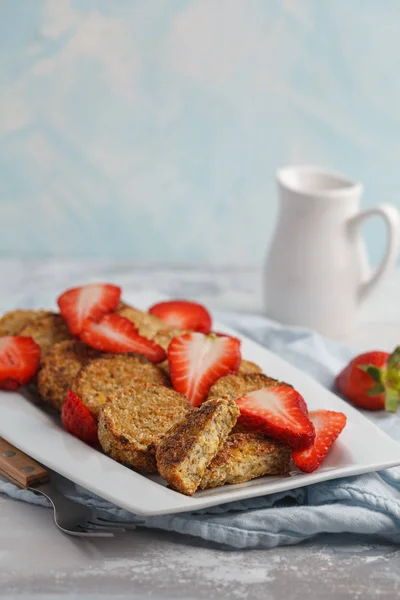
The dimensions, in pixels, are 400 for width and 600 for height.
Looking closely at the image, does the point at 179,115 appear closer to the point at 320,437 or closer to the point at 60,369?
the point at 60,369

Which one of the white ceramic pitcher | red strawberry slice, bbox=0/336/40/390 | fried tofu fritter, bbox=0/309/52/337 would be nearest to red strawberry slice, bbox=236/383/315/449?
red strawberry slice, bbox=0/336/40/390

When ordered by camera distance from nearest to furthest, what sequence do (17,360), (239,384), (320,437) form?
1. (320,437)
2. (239,384)
3. (17,360)

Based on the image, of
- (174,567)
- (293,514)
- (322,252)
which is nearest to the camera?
(174,567)

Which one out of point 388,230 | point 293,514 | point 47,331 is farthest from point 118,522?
point 388,230

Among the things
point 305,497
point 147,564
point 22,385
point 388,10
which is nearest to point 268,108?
point 388,10

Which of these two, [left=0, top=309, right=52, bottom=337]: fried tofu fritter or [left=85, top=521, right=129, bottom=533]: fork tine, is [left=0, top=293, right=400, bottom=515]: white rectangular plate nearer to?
[left=85, top=521, right=129, bottom=533]: fork tine
